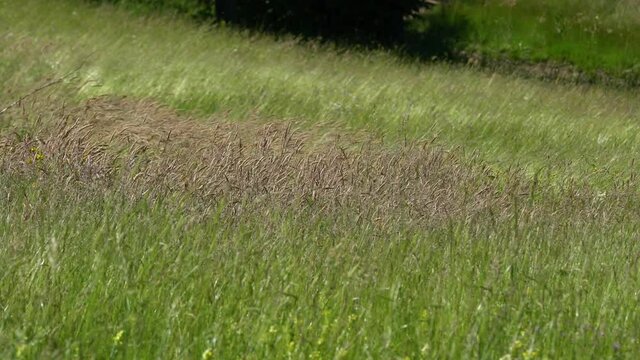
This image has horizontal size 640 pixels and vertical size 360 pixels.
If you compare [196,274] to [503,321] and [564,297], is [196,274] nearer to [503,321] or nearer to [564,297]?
[503,321]

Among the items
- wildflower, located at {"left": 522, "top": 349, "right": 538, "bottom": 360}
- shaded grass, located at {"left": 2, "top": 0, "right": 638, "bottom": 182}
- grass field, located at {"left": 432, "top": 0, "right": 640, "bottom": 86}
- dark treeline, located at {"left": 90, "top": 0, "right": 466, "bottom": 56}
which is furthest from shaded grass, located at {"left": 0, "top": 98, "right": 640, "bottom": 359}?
grass field, located at {"left": 432, "top": 0, "right": 640, "bottom": 86}

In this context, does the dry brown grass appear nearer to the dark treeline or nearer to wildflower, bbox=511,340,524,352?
wildflower, bbox=511,340,524,352

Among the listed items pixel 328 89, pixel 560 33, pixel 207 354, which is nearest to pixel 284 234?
pixel 207 354

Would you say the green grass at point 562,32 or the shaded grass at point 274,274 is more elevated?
the shaded grass at point 274,274

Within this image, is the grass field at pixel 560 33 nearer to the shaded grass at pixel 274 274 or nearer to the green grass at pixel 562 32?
the green grass at pixel 562 32

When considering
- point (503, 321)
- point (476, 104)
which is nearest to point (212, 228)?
point (503, 321)

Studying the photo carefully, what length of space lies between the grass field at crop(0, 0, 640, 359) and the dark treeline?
9.41 meters

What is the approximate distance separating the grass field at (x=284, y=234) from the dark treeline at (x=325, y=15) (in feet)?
30.9

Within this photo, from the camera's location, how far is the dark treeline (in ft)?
60.1

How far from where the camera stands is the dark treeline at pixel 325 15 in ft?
60.1

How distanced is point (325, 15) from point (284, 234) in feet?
49.3

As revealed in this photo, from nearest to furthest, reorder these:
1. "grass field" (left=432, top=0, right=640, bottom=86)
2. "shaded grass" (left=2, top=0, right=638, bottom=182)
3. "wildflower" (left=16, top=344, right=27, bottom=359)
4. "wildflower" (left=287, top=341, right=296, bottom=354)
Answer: "wildflower" (left=16, top=344, right=27, bottom=359) < "wildflower" (left=287, top=341, right=296, bottom=354) < "shaded grass" (left=2, top=0, right=638, bottom=182) < "grass field" (left=432, top=0, right=640, bottom=86)

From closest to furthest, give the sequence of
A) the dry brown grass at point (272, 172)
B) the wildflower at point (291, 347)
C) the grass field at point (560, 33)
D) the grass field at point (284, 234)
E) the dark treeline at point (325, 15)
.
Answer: the wildflower at point (291, 347) → the grass field at point (284, 234) → the dry brown grass at point (272, 172) → the dark treeline at point (325, 15) → the grass field at point (560, 33)

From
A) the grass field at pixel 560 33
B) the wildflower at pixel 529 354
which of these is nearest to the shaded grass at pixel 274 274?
the wildflower at pixel 529 354
